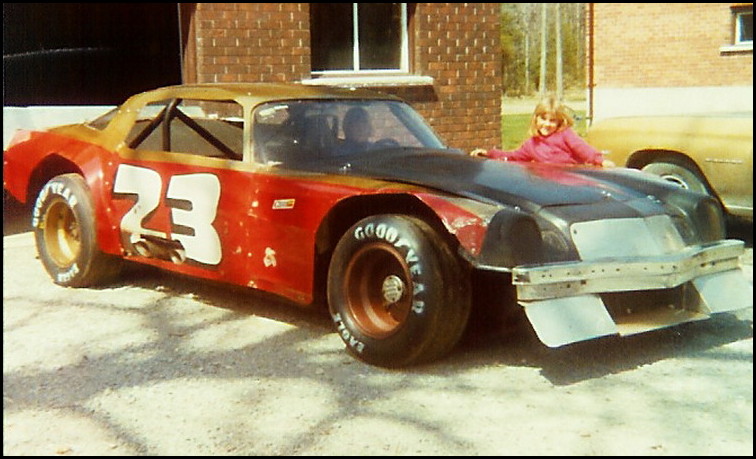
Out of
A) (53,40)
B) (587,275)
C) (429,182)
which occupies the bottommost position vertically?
(587,275)

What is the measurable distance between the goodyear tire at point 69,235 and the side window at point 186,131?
21.3 inches

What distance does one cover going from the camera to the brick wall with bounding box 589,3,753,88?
22.1 m

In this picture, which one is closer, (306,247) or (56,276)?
(306,247)

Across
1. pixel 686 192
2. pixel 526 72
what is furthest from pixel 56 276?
pixel 526 72

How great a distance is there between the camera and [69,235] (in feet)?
22.3

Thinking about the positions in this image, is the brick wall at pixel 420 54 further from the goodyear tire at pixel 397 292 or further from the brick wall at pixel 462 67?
the goodyear tire at pixel 397 292

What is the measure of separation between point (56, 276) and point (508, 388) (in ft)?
12.0

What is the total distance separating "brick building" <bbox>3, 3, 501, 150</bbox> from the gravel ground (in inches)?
217

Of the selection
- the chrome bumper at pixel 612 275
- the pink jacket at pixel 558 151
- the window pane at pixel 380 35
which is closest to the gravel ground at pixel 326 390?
the chrome bumper at pixel 612 275

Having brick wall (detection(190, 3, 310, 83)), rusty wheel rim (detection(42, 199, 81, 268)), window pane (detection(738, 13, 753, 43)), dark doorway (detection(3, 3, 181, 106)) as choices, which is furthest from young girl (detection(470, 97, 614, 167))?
window pane (detection(738, 13, 753, 43))

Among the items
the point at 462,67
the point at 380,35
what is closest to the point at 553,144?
the point at 380,35

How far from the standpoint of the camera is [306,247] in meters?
5.07

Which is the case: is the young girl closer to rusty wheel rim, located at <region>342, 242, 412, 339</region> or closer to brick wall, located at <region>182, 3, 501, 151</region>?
rusty wheel rim, located at <region>342, 242, 412, 339</region>

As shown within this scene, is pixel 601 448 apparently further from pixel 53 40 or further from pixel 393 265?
pixel 53 40
